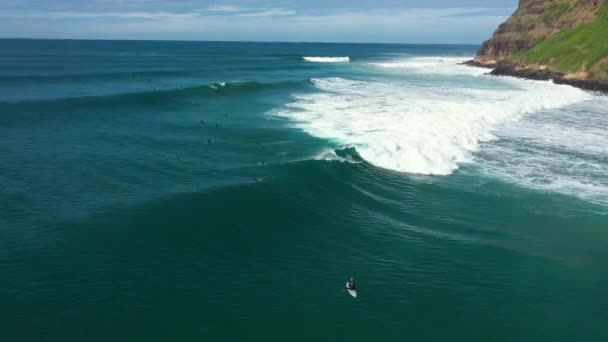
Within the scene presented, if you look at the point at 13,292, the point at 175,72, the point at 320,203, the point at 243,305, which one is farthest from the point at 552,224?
the point at 175,72

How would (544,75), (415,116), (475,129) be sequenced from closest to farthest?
(475,129) < (415,116) < (544,75)

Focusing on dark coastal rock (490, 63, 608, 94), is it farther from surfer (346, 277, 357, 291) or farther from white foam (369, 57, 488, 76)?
surfer (346, 277, 357, 291)

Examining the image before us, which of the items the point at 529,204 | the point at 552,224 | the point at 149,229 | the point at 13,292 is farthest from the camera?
the point at 529,204

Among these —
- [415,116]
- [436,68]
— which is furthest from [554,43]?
[415,116]

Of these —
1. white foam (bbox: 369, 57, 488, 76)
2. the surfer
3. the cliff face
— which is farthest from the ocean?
white foam (bbox: 369, 57, 488, 76)

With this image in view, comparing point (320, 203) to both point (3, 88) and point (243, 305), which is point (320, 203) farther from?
point (3, 88)

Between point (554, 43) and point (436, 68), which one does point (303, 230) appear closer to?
point (554, 43)
